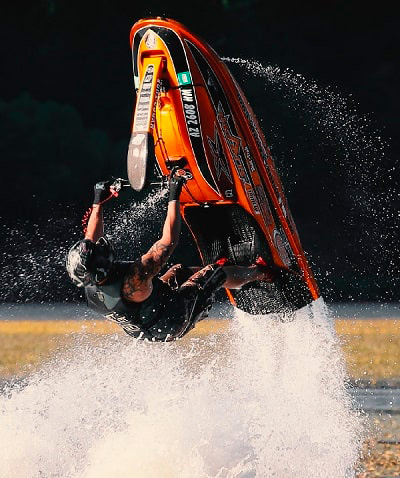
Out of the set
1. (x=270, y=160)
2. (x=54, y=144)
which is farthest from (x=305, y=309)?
(x=54, y=144)

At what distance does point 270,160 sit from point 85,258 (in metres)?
2.13

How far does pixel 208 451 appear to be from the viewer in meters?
6.63

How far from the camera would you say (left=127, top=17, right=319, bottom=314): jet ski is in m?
6.52

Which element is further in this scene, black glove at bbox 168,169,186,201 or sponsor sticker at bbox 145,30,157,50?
sponsor sticker at bbox 145,30,157,50

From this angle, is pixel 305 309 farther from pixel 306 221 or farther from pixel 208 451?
pixel 306 221

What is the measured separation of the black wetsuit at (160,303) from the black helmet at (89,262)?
0.10 meters

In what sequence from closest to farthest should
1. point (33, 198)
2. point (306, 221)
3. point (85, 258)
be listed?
point (85, 258) → point (306, 221) → point (33, 198)

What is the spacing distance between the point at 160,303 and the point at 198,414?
1454 mm

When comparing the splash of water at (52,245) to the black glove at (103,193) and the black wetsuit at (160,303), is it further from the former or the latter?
the black wetsuit at (160,303)

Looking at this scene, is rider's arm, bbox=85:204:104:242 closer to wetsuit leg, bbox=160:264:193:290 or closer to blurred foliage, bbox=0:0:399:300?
wetsuit leg, bbox=160:264:193:290

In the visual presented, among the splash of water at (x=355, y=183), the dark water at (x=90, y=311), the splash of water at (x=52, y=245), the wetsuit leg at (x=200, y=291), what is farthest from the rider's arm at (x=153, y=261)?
the splash of water at (x=355, y=183)

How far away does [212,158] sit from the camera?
263 inches

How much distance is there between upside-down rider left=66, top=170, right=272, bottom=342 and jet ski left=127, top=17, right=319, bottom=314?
238mm

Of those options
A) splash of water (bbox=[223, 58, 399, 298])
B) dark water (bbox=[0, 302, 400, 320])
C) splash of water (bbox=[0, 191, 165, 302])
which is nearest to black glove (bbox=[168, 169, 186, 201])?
dark water (bbox=[0, 302, 400, 320])
